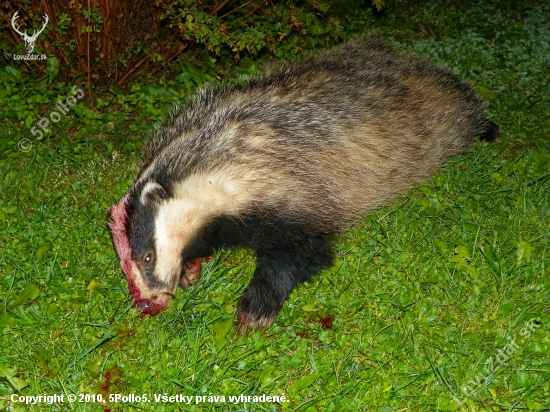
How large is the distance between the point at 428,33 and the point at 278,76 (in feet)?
11.2

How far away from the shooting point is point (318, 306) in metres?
4.13

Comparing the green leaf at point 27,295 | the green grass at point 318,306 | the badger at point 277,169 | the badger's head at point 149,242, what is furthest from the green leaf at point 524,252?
the green leaf at point 27,295

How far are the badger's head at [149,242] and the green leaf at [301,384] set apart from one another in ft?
3.16

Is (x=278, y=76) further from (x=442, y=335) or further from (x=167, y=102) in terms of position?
(x=442, y=335)

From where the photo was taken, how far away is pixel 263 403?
11.3ft

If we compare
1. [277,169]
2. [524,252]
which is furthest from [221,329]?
[524,252]

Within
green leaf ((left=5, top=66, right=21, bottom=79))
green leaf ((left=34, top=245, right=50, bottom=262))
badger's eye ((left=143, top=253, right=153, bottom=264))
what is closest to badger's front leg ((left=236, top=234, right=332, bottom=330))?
A: badger's eye ((left=143, top=253, right=153, bottom=264))

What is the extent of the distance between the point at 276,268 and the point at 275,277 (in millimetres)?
57

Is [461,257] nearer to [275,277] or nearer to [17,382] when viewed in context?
[275,277]

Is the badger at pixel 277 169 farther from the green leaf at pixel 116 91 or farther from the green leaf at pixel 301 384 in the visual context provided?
the green leaf at pixel 116 91

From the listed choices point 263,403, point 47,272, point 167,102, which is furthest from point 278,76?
point 263,403

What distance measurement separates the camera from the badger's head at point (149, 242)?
12.6 ft

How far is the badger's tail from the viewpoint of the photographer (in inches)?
228

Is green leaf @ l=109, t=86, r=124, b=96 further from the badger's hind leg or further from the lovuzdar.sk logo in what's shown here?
the badger's hind leg
